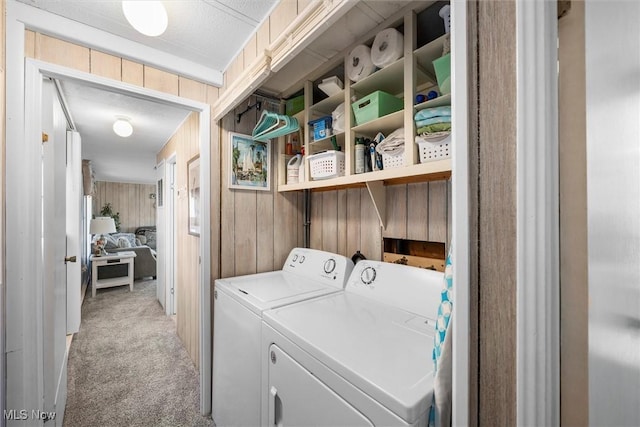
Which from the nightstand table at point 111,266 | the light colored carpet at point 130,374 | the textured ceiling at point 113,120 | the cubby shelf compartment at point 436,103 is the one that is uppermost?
the textured ceiling at point 113,120

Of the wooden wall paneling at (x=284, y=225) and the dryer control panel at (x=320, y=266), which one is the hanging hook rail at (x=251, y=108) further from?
the dryer control panel at (x=320, y=266)

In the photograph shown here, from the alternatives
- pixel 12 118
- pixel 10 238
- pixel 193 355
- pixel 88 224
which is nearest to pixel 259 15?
pixel 12 118

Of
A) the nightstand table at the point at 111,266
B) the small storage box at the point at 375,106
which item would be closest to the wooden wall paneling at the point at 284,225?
the small storage box at the point at 375,106

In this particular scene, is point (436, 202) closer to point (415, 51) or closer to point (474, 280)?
point (415, 51)

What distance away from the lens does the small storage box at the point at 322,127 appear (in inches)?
63.3

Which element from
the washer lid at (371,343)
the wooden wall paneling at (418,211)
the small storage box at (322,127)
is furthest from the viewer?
the small storage box at (322,127)

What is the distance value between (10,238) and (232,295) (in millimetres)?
981

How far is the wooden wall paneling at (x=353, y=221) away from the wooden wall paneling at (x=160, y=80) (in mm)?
1225

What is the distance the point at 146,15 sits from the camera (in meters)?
1.10

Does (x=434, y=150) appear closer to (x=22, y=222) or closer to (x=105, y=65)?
(x=105, y=65)

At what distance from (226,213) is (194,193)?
29.7 inches

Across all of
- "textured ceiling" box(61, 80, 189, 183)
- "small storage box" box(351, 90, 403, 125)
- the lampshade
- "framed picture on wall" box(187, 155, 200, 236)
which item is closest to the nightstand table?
the lampshade

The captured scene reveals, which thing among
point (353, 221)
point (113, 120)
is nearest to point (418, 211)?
point (353, 221)

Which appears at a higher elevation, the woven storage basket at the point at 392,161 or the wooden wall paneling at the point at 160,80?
the wooden wall paneling at the point at 160,80
